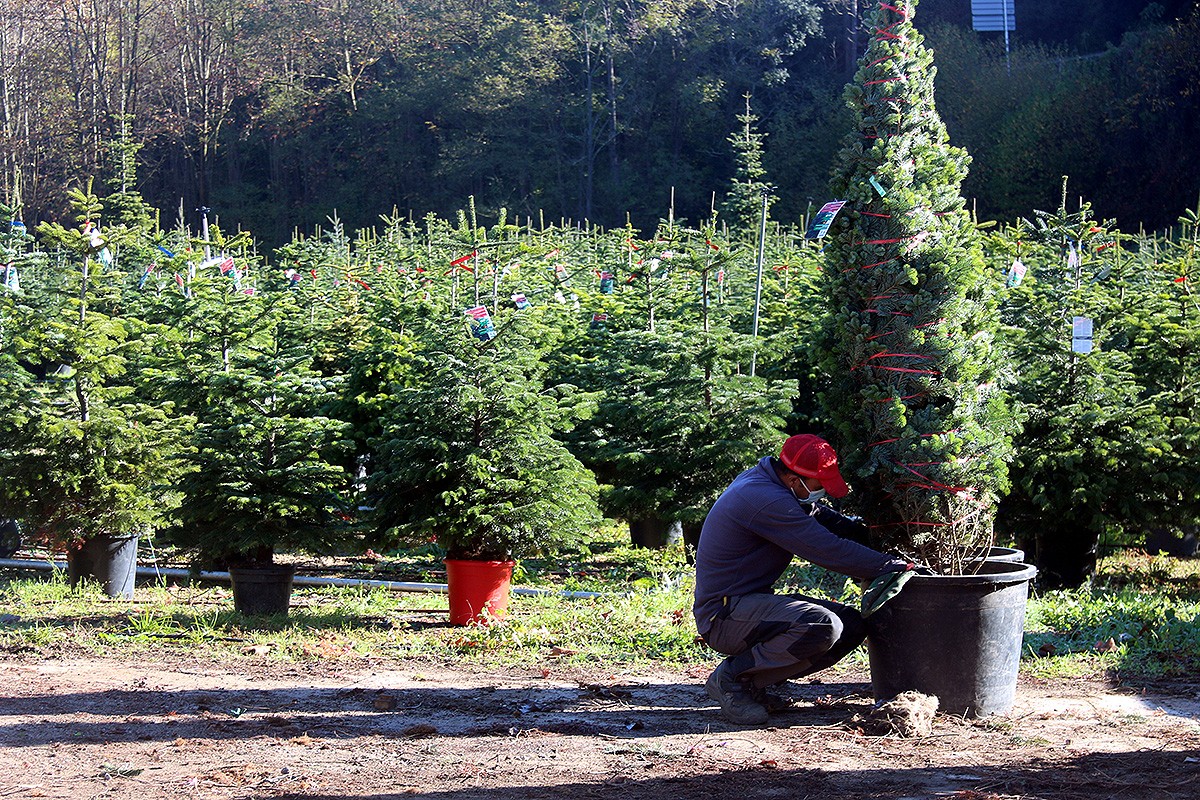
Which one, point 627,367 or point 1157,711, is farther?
point 627,367

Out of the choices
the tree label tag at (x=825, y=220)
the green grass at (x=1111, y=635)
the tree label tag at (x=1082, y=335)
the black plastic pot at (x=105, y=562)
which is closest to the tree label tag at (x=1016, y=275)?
the tree label tag at (x=1082, y=335)

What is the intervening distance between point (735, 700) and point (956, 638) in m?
0.96

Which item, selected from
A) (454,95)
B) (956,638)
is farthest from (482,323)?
(454,95)

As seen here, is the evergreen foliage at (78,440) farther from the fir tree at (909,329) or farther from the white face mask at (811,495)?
the fir tree at (909,329)

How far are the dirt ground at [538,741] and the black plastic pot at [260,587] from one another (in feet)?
4.87

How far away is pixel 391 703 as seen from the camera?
17.9ft

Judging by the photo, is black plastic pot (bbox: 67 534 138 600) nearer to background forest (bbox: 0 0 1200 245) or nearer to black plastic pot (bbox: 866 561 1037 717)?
black plastic pot (bbox: 866 561 1037 717)

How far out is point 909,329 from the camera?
514 centimetres

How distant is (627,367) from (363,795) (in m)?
5.81

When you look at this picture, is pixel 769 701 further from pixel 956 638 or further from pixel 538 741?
pixel 538 741

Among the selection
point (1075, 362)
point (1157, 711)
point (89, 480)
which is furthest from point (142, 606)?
point (1075, 362)

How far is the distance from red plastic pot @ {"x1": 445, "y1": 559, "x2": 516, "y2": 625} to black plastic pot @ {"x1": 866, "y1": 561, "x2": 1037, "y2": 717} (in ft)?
9.81

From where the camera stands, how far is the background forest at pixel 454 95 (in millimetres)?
35719

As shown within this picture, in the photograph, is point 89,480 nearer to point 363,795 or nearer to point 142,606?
point 142,606
